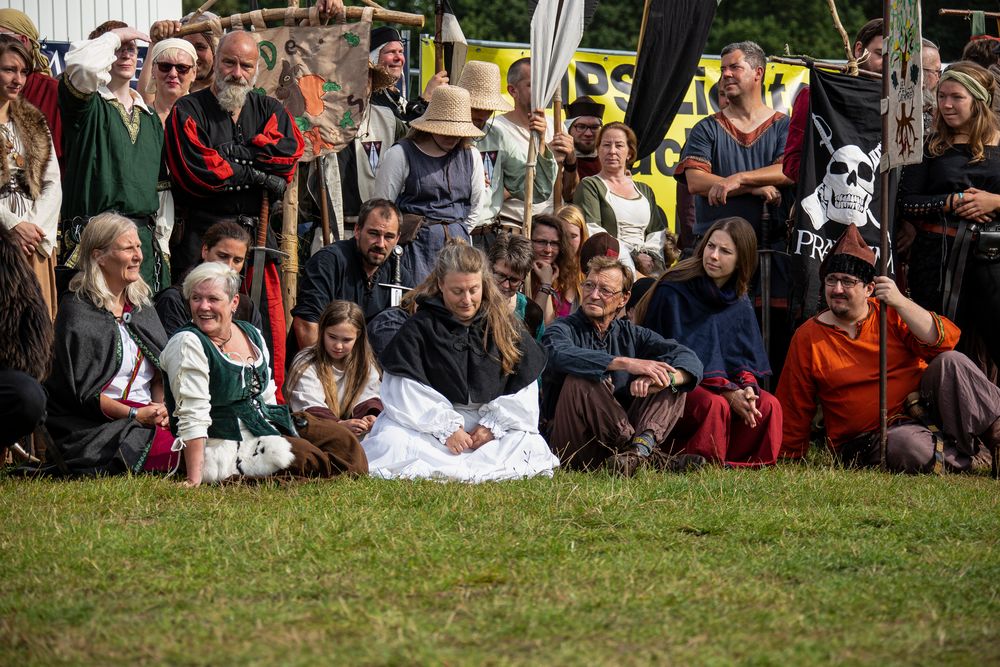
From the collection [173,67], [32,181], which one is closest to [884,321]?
[173,67]

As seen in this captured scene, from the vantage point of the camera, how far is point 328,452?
6383mm

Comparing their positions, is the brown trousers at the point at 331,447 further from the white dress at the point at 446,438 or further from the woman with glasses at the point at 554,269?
the woman with glasses at the point at 554,269

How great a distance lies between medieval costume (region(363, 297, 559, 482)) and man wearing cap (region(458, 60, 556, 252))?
6.33ft

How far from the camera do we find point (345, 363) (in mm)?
7312

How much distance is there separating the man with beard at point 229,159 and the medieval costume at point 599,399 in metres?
1.63

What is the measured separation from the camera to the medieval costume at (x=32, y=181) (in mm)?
7098

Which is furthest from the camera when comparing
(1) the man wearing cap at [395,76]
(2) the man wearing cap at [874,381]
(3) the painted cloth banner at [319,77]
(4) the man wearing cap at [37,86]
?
(1) the man wearing cap at [395,76]

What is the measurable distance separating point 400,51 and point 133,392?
147 inches

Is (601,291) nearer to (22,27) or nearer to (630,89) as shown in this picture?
(22,27)

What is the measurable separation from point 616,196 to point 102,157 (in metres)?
3.41

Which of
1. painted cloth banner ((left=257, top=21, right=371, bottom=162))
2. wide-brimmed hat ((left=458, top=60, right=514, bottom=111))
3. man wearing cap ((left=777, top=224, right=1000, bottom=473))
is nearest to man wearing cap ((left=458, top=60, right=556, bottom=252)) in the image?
wide-brimmed hat ((left=458, top=60, right=514, bottom=111))

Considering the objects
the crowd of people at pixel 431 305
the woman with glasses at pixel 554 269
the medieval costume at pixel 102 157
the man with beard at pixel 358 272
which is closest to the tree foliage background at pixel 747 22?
the crowd of people at pixel 431 305

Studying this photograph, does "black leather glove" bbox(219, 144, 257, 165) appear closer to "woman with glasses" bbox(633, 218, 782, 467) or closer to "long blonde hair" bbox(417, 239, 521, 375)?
"long blonde hair" bbox(417, 239, 521, 375)

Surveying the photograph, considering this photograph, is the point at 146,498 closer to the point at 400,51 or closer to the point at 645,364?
the point at 645,364
